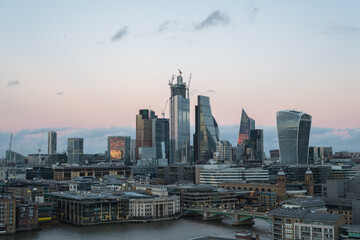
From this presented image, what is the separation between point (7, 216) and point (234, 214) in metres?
57.8

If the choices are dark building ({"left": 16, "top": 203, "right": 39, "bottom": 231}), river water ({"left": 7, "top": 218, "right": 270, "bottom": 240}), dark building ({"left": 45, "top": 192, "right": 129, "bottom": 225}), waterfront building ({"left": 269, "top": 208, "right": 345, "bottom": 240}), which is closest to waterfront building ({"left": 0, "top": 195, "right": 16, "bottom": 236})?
dark building ({"left": 16, "top": 203, "right": 39, "bottom": 231})

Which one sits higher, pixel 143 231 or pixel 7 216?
pixel 7 216

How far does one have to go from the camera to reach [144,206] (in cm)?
12812

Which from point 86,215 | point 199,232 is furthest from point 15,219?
point 199,232

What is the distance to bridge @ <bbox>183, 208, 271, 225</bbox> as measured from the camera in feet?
375

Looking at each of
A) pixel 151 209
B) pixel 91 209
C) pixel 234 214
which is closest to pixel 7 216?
pixel 91 209

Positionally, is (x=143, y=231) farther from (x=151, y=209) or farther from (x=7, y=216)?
(x=7, y=216)

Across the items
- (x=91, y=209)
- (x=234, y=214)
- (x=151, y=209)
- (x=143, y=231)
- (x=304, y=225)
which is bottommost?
(x=143, y=231)

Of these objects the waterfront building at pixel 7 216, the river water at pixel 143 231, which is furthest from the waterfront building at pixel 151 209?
the waterfront building at pixel 7 216

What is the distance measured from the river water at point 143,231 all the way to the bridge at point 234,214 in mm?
2475

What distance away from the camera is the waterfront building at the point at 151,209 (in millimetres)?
127081

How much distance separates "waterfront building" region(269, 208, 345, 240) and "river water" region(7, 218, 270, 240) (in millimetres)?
10764

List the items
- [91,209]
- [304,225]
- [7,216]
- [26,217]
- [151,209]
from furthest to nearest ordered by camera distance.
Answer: [151,209] → [91,209] → [26,217] → [7,216] → [304,225]

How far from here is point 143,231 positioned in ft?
359
